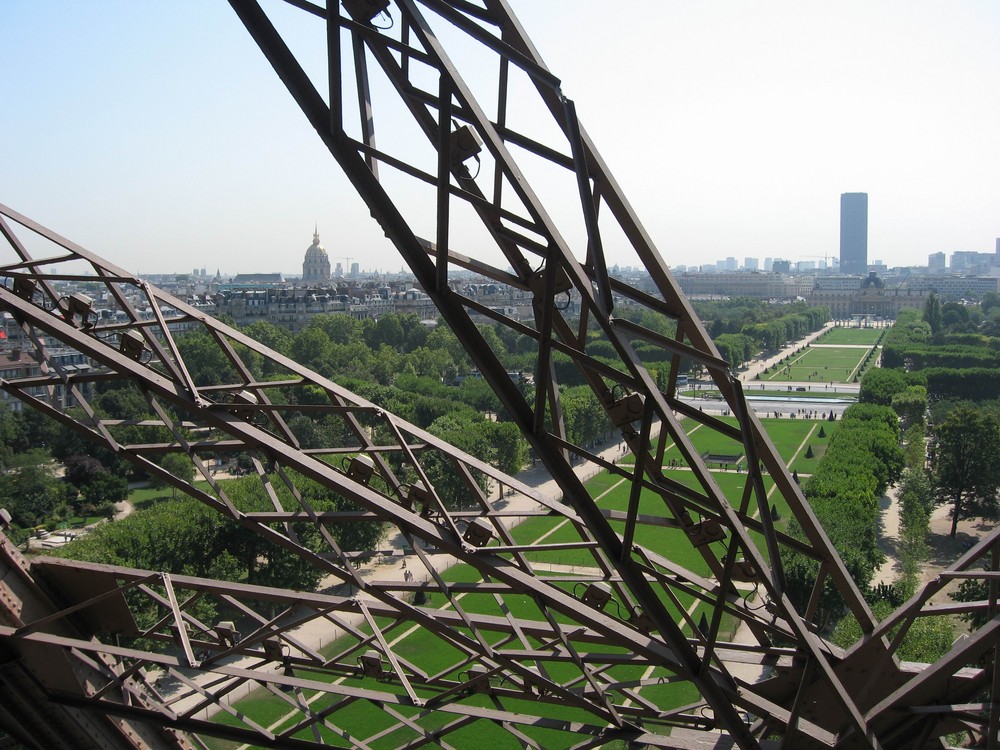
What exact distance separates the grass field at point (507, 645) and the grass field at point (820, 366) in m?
36.3

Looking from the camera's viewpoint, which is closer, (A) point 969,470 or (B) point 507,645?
(B) point 507,645

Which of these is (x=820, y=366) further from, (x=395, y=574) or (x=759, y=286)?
(x=759, y=286)

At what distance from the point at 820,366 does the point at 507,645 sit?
7052 centimetres

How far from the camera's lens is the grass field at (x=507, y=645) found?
16.4m

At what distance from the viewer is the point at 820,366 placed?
270 ft

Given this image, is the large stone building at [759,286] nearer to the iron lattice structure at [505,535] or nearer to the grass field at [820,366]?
the grass field at [820,366]

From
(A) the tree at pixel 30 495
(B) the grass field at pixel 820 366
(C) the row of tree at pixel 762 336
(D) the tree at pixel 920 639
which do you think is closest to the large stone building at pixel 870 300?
(C) the row of tree at pixel 762 336

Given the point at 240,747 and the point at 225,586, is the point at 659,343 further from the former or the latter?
the point at 240,747

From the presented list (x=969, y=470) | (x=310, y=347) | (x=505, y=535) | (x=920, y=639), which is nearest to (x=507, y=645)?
(x=920, y=639)

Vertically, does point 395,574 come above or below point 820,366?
below

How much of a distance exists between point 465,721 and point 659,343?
9.10 ft

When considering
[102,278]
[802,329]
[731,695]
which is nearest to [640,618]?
[731,695]

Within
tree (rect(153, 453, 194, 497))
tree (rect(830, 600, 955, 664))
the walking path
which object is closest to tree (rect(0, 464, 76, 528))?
the walking path

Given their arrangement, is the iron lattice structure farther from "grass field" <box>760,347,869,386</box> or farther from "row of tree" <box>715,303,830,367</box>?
"grass field" <box>760,347,869,386</box>
